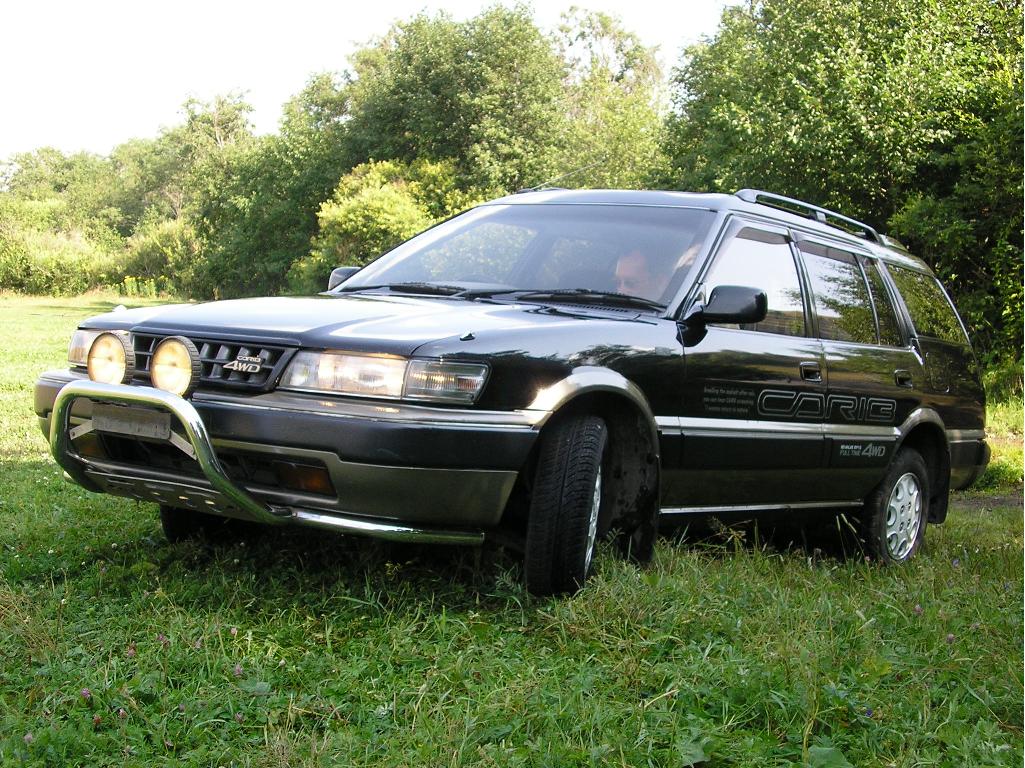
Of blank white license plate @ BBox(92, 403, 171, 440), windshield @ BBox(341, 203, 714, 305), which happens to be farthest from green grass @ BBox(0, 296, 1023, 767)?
windshield @ BBox(341, 203, 714, 305)

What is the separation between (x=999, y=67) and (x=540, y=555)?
58.4ft

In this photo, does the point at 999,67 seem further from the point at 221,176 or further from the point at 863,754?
the point at 221,176

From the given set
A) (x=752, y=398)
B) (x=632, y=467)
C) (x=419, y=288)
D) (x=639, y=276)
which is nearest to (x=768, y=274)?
(x=752, y=398)

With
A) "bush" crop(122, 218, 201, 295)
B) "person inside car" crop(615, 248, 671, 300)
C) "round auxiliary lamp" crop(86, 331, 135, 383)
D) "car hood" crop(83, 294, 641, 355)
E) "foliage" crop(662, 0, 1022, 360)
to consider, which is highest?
"foliage" crop(662, 0, 1022, 360)

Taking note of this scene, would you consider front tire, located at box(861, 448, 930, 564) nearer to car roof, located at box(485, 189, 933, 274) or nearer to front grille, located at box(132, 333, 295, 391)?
car roof, located at box(485, 189, 933, 274)

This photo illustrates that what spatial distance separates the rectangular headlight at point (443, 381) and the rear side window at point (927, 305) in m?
3.47

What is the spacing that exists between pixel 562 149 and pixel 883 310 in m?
38.8

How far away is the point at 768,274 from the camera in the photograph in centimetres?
522

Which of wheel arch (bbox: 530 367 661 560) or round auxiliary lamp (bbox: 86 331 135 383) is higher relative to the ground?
round auxiliary lamp (bbox: 86 331 135 383)

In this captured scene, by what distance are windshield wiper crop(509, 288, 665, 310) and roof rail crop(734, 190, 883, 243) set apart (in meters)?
0.95

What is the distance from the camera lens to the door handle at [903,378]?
5.92m

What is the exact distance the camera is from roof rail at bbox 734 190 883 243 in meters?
5.41

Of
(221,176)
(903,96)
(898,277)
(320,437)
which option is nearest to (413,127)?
(221,176)

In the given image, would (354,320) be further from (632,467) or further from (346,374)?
(632,467)
